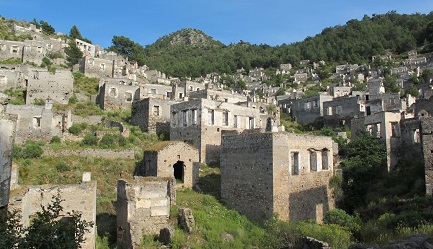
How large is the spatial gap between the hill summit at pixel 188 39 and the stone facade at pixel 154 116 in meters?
124

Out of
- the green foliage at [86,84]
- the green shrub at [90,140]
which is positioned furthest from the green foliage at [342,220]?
the green foliage at [86,84]

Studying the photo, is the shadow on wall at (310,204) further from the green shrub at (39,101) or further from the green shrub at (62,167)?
the green shrub at (39,101)

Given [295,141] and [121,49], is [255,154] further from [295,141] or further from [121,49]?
[121,49]

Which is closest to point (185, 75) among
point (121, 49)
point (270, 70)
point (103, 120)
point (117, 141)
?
point (121, 49)

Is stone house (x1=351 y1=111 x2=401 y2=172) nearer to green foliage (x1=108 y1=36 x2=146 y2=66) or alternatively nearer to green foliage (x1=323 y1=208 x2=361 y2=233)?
green foliage (x1=323 y1=208 x2=361 y2=233)

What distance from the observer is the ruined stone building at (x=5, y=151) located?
22.3 feet

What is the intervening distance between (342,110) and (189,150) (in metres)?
25.7

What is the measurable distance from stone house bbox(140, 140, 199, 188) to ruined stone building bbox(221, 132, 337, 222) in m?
3.25

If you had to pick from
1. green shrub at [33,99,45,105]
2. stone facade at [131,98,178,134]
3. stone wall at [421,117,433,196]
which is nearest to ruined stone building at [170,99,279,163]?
Answer: stone facade at [131,98,178,134]

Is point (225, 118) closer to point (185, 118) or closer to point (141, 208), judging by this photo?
point (185, 118)

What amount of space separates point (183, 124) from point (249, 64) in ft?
290

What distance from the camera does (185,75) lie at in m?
90.4

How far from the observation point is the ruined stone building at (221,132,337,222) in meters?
19.1

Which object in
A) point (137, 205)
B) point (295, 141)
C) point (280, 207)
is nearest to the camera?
point (137, 205)
